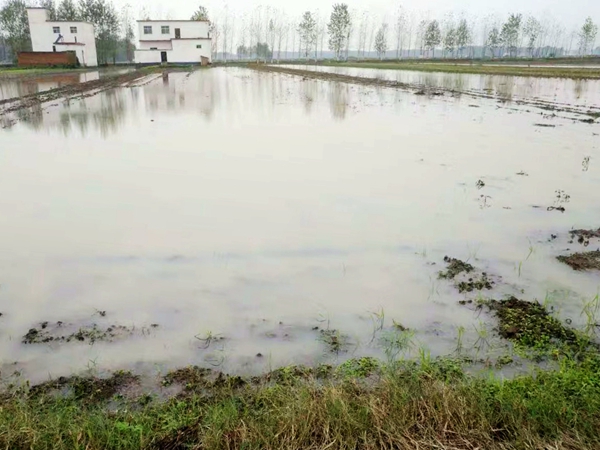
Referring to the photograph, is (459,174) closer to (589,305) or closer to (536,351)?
(589,305)

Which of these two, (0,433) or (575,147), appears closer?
(0,433)

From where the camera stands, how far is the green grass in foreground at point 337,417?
274 centimetres

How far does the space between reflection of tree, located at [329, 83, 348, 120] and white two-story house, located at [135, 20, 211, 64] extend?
40794mm

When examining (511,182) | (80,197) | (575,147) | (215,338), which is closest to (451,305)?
(215,338)

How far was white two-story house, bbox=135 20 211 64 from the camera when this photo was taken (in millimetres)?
62656

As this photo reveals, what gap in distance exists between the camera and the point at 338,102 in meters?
21.4

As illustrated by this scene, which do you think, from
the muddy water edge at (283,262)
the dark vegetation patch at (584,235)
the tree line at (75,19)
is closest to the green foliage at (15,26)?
the tree line at (75,19)

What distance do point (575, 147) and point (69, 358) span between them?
12266mm

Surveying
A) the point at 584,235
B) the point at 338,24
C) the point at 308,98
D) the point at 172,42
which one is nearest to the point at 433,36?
the point at 338,24

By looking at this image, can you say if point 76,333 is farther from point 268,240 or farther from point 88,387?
point 268,240

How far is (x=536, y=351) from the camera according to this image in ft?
12.8

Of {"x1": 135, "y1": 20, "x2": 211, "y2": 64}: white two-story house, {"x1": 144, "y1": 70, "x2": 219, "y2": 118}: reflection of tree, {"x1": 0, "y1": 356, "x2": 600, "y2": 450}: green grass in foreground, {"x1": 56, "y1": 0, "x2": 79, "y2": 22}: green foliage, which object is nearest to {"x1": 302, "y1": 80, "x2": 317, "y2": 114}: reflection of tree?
{"x1": 144, "y1": 70, "x2": 219, "y2": 118}: reflection of tree

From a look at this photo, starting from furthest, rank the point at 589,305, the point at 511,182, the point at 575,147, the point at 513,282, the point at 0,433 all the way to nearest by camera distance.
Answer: the point at 575,147 < the point at 511,182 < the point at 513,282 < the point at 589,305 < the point at 0,433

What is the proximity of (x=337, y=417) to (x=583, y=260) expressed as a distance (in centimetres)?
422
